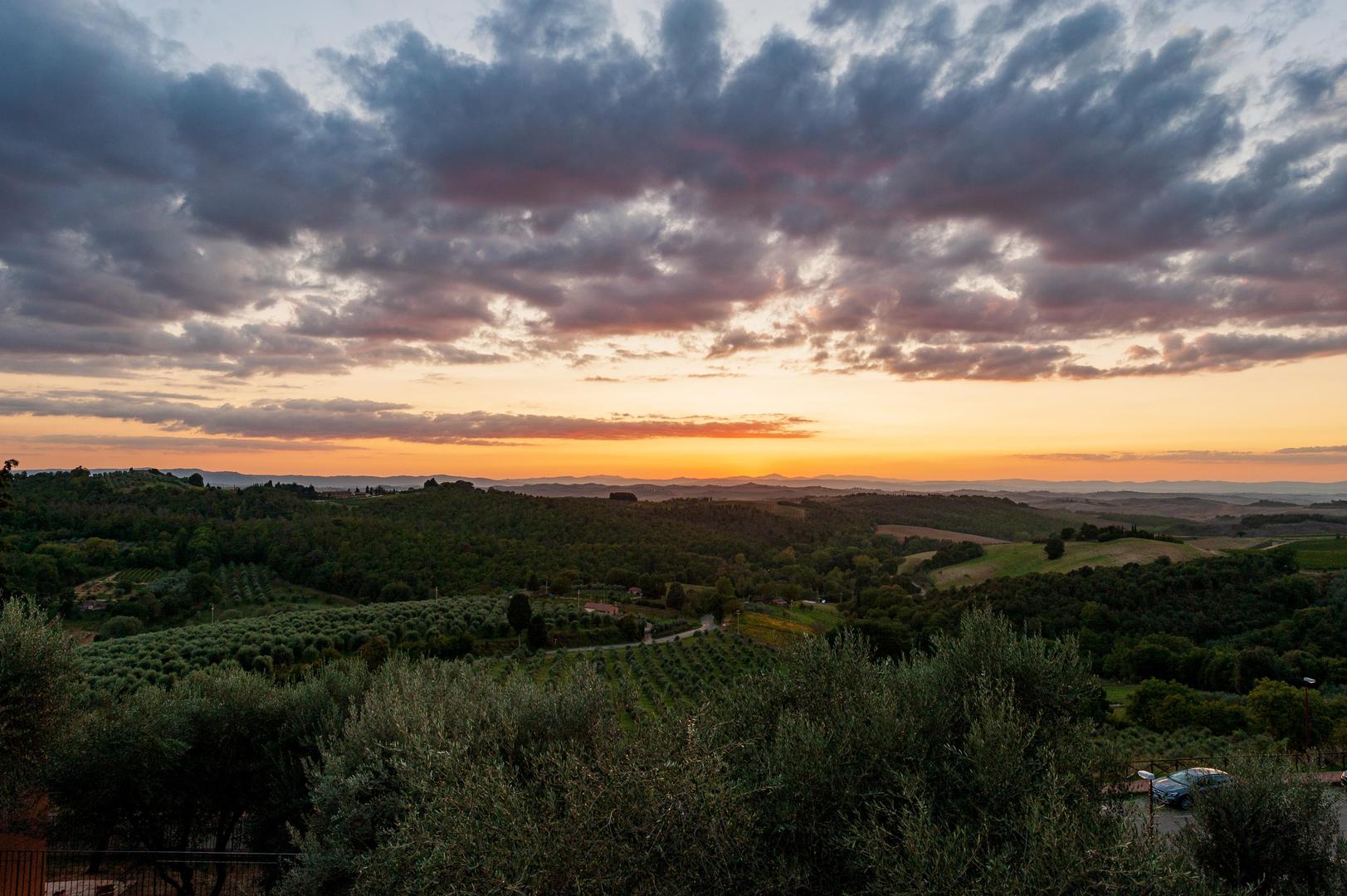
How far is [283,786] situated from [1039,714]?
16.4m

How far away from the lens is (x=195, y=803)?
16375mm

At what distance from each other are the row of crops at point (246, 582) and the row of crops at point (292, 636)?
9.84 metres

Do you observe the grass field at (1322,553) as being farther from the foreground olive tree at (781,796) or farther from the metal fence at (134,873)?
the metal fence at (134,873)

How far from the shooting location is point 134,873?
50.2 feet

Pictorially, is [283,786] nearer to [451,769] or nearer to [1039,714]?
[451,769]

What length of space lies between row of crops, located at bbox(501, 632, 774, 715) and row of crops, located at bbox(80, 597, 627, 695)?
24.1 ft

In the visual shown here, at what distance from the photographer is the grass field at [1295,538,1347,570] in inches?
2196

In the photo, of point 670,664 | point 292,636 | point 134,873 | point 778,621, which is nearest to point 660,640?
point 670,664

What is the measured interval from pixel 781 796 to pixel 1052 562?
7781 cm

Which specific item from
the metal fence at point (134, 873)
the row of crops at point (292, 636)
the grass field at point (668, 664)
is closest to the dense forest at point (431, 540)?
the row of crops at point (292, 636)

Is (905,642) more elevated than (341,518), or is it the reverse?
(341,518)

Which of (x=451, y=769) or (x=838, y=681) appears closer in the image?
(x=451, y=769)

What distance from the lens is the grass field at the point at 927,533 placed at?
116812 mm

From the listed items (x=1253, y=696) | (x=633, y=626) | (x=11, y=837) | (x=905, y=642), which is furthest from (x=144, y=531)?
(x=1253, y=696)
